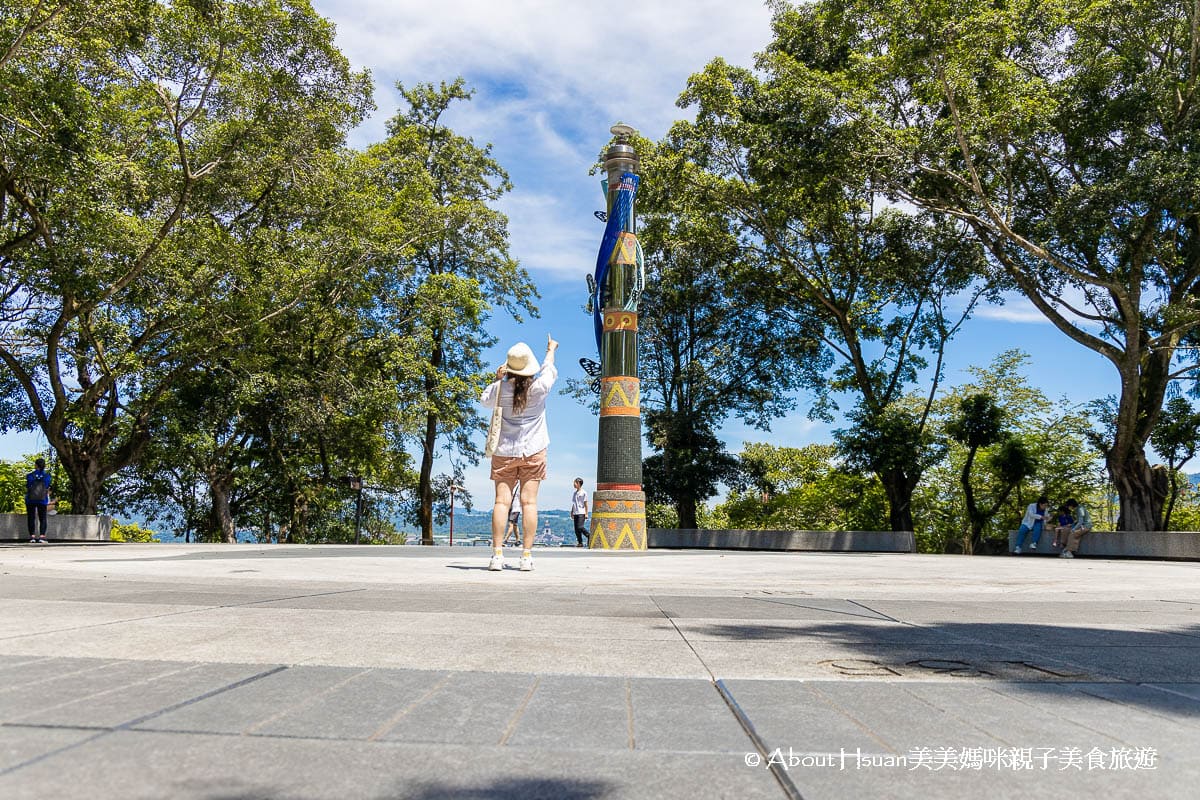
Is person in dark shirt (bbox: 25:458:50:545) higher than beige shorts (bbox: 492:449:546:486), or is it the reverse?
beige shorts (bbox: 492:449:546:486)

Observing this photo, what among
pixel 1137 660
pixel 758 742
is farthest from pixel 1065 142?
pixel 758 742

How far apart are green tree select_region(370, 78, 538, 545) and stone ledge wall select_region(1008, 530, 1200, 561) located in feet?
61.3

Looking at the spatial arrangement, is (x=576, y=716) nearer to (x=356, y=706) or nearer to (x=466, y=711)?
(x=466, y=711)

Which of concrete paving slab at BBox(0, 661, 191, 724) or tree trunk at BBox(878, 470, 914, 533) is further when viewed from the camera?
tree trunk at BBox(878, 470, 914, 533)

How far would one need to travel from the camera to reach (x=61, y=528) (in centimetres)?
1862

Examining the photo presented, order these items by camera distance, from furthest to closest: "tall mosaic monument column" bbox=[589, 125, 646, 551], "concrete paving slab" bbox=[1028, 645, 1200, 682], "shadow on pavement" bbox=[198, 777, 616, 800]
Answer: "tall mosaic monument column" bbox=[589, 125, 646, 551] → "concrete paving slab" bbox=[1028, 645, 1200, 682] → "shadow on pavement" bbox=[198, 777, 616, 800]

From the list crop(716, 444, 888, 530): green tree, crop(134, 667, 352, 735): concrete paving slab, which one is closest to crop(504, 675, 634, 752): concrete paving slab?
crop(134, 667, 352, 735): concrete paving slab

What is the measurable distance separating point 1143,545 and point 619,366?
41.7 feet

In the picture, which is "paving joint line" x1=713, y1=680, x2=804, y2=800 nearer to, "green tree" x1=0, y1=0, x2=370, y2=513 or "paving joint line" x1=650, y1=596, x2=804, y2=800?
"paving joint line" x1=650, y1=596, x2=804, y2=800

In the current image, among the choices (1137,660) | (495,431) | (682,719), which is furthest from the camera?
(495,431)

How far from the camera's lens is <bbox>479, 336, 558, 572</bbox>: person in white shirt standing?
807cm

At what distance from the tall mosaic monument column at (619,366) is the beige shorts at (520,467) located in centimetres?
1189

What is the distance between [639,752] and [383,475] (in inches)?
1185

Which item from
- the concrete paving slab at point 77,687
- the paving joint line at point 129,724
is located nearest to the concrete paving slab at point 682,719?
the paving joint line at point 129,724
